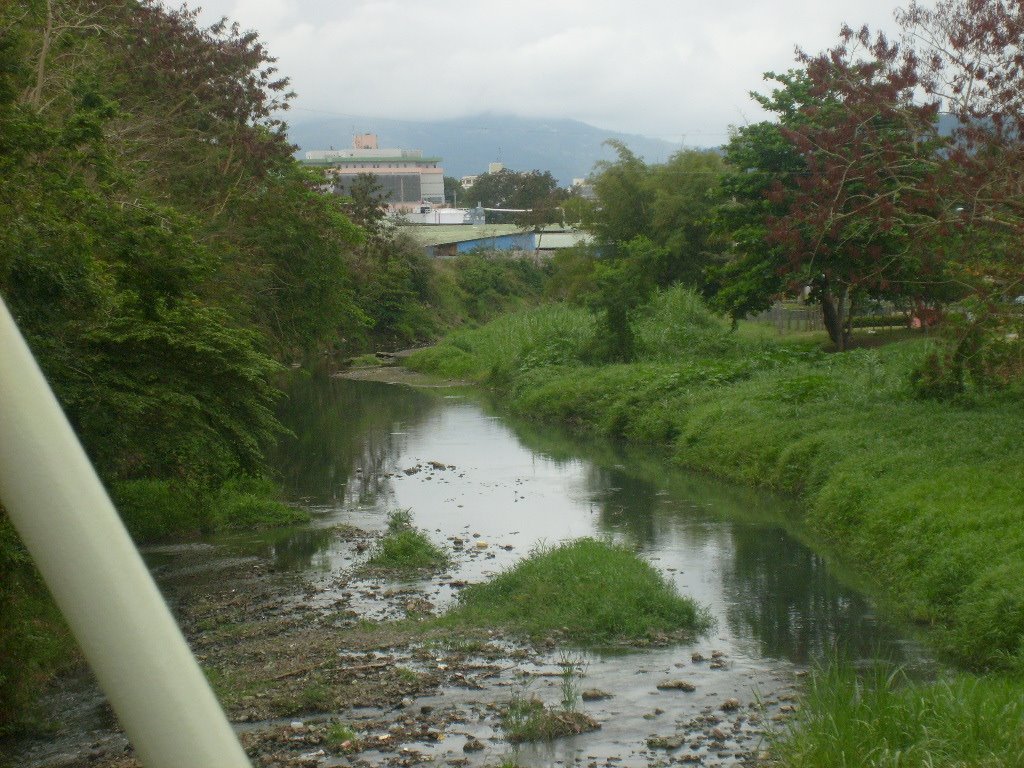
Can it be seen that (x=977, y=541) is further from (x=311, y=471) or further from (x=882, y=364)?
(x=311, y=471)

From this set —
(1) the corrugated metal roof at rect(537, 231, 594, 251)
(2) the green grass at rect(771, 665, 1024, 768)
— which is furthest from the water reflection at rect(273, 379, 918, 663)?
(1) the corrugated metal roof at rect(537, 231, 594, 251)

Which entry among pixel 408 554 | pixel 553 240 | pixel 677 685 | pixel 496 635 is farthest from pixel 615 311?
pixel 553 240

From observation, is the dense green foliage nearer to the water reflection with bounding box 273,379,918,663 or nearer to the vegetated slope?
the water reflection with bounding box 273,379,918,663

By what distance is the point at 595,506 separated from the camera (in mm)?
18531

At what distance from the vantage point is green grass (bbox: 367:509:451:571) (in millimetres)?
14602

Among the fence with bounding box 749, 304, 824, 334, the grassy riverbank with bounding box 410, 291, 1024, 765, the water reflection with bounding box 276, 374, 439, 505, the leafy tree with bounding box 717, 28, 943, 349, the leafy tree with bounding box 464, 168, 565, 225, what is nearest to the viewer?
the grassy riverbank with bounding box 410, 291, 1024, 765

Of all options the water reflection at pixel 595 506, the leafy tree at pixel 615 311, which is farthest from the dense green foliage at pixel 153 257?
the leafy tree at pixel 615 311

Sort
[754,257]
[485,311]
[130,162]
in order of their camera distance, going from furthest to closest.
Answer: [485,311] → [754,257] → [130,162]

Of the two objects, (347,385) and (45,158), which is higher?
(45,158)

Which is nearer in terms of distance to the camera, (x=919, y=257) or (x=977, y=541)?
(x=977, y=541)

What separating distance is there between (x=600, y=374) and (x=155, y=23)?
14.3 m

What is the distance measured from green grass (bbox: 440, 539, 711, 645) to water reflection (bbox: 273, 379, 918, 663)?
61cm

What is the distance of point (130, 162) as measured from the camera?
15.0m

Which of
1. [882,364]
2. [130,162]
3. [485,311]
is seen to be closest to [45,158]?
[130,162]
